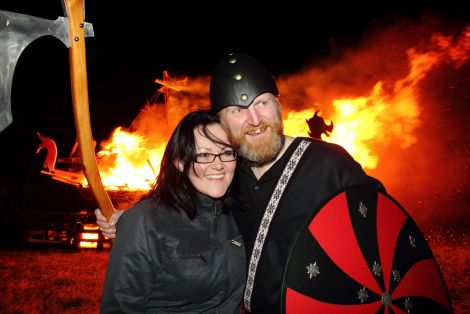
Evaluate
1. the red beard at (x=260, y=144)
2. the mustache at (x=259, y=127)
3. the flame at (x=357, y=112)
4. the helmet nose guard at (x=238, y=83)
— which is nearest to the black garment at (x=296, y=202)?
the red beard at (x=260, y=144)

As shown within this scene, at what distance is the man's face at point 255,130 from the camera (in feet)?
8.09

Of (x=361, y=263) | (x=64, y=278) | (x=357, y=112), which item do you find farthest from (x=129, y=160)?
(x=361, y=263)

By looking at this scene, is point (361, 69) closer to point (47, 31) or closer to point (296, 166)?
point (296, 166)

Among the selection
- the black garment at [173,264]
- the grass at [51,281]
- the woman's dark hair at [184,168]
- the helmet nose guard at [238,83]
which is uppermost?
the helmet nose guard at [238,83]

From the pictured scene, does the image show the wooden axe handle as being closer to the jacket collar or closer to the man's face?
the jacket collar

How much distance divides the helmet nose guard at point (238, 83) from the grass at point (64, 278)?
501 centimetres

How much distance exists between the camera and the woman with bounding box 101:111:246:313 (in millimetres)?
1975

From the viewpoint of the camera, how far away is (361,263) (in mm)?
1856

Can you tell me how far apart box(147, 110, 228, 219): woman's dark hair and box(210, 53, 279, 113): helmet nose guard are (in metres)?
0.33

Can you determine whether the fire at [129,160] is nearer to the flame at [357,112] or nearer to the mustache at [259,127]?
the flame at [357,112]

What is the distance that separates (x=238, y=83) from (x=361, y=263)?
171cm

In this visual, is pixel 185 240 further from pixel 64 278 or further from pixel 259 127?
pixel 64 278

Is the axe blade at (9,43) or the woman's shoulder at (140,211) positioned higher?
the axe blade at (9,43)

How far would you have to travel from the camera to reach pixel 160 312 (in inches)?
84.4
